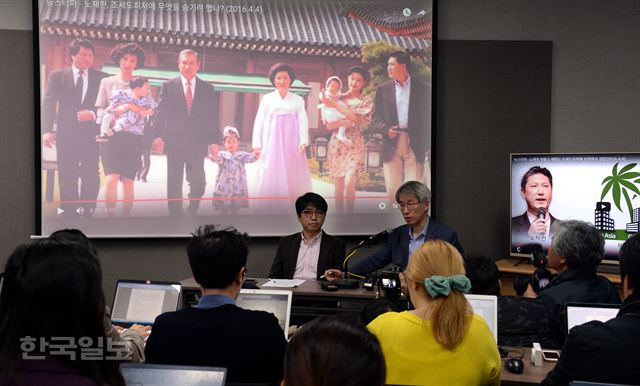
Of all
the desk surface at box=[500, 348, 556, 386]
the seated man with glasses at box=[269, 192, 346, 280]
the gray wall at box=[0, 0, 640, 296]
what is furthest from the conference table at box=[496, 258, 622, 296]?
the desk surface at box=[500, 348, 556, 386]

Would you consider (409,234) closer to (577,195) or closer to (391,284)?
(391,284)

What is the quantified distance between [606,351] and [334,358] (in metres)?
1.38

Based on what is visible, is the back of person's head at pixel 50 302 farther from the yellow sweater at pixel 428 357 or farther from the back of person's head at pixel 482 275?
the back of person's head at pixel 482 275

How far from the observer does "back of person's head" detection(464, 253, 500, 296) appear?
3234mm

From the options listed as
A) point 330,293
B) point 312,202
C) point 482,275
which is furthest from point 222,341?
point 312,202

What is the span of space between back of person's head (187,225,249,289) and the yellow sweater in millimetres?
547

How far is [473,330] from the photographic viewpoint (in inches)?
87.7

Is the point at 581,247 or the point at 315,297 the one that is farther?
the point at 315,297

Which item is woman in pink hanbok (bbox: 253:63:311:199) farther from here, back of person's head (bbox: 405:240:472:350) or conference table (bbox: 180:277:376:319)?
back of person's head (bbox: 405:240:472:350)

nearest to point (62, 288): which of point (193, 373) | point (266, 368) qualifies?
point (193, 373)

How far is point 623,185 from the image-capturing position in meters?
4.93

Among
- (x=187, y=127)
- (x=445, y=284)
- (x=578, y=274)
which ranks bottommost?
(x=578, y=274)

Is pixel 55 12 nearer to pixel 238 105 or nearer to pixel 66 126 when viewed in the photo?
pixel 66 126

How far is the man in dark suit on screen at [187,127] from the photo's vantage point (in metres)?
5.12
